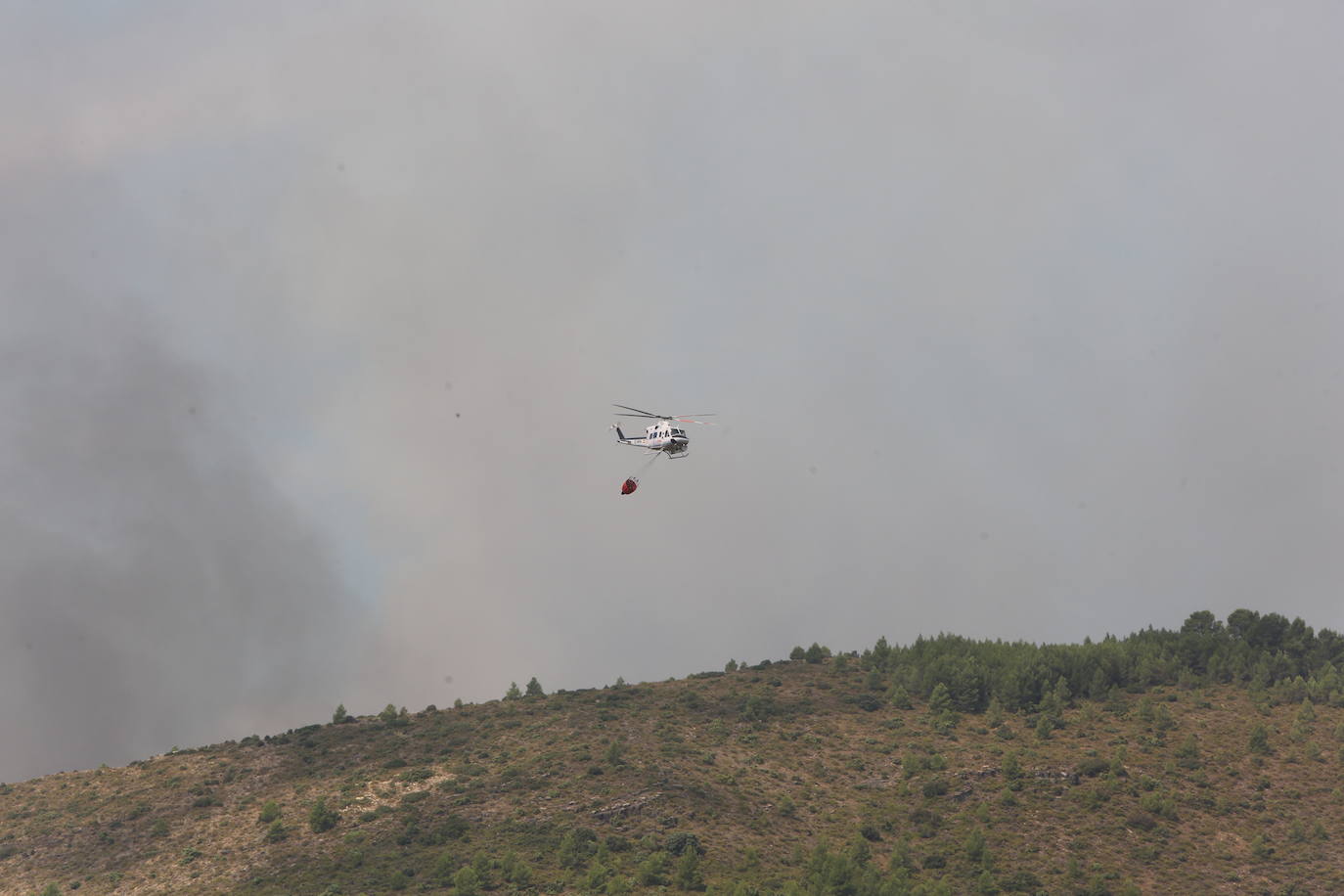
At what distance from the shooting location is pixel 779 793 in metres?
127

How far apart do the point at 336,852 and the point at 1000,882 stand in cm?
5231

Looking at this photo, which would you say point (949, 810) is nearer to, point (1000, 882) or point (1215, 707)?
point (1000, 882)

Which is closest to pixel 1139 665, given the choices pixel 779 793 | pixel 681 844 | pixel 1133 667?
pixel 1133 667

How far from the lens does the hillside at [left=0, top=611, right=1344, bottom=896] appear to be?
366ft

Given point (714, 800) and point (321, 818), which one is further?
point (714, 800)

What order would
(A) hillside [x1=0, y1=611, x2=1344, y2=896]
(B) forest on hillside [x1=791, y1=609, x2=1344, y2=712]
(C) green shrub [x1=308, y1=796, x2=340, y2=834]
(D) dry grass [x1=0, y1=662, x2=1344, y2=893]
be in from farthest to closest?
(B) forest on hillside [x1=791, y1=609, x2=1344, y2=712] → (C) green shrub [x1=308, y1=796, x2=340, y2=834] → (D) dry grass [x1=0, y1=662, x2=1344, y2=893] → (A) hillside [x1=0, y1=611, x2=1344, y2=896]

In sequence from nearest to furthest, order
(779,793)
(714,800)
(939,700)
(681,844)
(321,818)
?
(681,844) < (321,818) < (714,800) < (779,793) < (939,700)

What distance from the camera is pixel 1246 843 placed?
117250mm

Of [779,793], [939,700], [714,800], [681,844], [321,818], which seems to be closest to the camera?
[681,844]

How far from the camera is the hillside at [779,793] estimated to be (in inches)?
4390

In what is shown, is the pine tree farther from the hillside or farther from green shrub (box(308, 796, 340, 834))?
green shrub (box(308, 796, 340, 834))

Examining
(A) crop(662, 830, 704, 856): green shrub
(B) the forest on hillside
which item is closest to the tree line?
(B) the forest on hillside

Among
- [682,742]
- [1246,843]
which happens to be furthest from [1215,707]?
[682,742]

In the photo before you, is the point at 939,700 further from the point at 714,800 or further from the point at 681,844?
the point at 681,844
